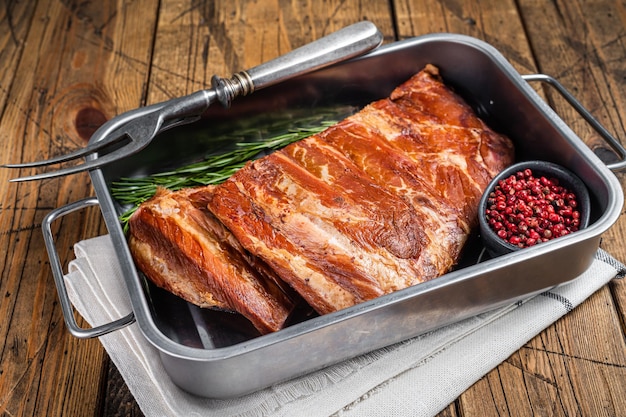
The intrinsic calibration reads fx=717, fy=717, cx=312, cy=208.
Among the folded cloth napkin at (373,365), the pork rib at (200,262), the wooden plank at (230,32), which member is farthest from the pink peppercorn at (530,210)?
the wooden plank at (230,32)

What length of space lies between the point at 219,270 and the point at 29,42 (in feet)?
6.76

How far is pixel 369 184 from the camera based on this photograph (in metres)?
2.50

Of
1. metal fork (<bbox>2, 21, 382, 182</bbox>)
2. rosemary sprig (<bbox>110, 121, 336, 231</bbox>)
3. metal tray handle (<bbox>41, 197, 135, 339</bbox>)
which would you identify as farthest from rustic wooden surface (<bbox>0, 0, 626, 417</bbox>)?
metal fork (<bbox>2, 21, 382, 182</bbox>)

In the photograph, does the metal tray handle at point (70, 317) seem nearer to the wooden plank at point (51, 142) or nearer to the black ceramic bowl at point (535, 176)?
the wooden plank at point (51, 142)

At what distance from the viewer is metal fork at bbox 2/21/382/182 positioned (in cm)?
251

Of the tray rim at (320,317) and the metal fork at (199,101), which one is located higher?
the metal fork at (199,101)

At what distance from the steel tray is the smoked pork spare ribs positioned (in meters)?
0.13

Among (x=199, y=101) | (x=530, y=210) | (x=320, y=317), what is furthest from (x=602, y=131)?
(x=199, y=101)

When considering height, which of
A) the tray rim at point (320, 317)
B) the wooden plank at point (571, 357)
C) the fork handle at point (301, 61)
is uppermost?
the fork handle at point (301, 61)

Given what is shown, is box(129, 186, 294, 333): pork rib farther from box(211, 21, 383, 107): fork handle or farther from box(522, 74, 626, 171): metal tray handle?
box(522, 74, 626, 171): metal tray handle

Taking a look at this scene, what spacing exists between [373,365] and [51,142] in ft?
6.02

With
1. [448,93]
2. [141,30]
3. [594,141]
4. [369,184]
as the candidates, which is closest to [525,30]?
[594,141]

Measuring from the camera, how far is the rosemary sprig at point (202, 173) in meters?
2.77

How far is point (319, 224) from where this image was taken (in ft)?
7.66
